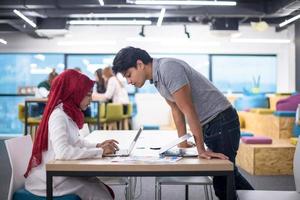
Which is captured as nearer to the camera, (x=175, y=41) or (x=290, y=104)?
(x=290, y=104)

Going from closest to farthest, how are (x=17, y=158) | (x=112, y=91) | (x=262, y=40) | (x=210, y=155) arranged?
(x=210, y=155) < (x=17, y=158) < (x=112, y=91) < (x=262, y=40)

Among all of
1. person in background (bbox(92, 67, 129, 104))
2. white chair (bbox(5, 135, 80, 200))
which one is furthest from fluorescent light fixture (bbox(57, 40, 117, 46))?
white chair (bbox(5, 135, 80, 200))

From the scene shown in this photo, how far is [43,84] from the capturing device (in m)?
6.94

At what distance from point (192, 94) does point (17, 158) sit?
1037mm

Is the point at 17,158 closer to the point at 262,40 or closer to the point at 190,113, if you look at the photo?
the point at 190,113

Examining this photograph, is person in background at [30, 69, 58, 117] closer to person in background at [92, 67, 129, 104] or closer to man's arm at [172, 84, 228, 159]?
person in background at [92, 67, 129, 104]

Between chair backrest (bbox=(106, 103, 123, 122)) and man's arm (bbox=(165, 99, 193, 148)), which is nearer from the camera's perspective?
man's arm (bbox=(165, 99, 193, 148))

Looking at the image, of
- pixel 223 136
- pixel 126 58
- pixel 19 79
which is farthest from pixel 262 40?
pixel 126 58

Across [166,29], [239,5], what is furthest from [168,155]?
[166,29]

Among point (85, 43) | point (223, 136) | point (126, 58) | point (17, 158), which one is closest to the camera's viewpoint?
point (126, 58)

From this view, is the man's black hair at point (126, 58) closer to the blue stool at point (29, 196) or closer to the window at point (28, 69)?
the blue stool at point (29, 196)

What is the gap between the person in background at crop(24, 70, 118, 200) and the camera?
77.2 inches

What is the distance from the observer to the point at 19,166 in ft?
7.41

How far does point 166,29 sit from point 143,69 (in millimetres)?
8549
